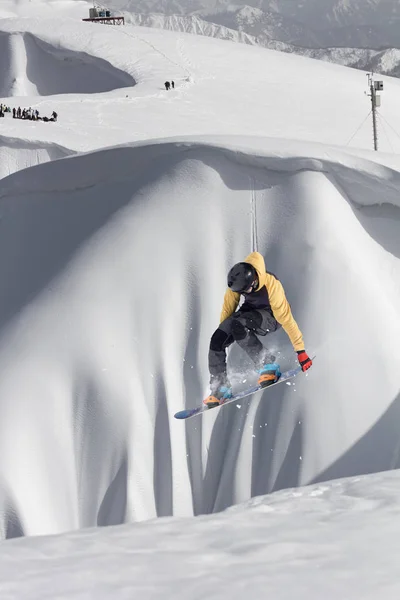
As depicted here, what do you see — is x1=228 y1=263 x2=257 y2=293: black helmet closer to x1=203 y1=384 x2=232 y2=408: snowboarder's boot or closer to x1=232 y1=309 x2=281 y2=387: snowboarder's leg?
x1=232 y1=309 x2=281 y2=387: snowboarder's leg

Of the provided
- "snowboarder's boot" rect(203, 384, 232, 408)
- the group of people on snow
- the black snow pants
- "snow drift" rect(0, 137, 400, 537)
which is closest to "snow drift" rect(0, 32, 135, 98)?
the group of people on snow

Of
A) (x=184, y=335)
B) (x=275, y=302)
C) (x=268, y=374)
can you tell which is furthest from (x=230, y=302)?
(x=184, y=335)

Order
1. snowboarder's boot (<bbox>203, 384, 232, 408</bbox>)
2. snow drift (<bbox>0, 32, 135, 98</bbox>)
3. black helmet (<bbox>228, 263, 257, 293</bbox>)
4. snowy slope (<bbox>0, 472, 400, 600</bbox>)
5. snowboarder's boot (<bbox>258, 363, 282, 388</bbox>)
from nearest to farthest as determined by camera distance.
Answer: snowy slope (<bbox>0, 472, 400, 600</bbox>)
black helmet (<bbox>228, 263, 257, 293</bbox>)
snowboarder's boot (<bbox>258, 363, 282, 388</bbox>)
snowboarder's boot (<bbox>203, 384, 232, 408</bbox>)
snow drift (<bbox>0, 32, 135, 98</bbox>)

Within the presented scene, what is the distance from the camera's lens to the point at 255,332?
30.5 ft

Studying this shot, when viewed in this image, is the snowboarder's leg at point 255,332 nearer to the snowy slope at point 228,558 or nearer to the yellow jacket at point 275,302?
the yellow jacket at point 275,302

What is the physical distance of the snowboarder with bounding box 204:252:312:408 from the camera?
30.0 ft

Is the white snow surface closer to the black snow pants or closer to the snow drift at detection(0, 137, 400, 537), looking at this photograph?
the snow drift at detection(0, 137, 400, 537)

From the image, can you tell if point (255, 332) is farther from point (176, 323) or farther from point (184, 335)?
point (176, 323)

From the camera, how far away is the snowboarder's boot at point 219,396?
9914 millimetres

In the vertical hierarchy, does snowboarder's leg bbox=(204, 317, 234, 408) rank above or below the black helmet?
below

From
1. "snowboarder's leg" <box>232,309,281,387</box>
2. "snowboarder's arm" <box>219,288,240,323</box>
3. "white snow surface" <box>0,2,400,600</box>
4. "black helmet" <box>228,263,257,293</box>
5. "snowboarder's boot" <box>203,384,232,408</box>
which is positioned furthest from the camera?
"white snow surface" <box>0,2,400,600</box>

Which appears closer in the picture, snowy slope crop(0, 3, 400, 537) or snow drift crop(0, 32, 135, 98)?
snowy slope crop(0, 3, 400, 537)

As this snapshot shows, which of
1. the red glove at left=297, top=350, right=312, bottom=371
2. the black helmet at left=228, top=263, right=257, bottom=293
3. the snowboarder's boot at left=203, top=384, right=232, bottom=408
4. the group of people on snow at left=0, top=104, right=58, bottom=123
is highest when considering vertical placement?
the group of people on snow at left=0, top=104, right=58, bottom=123

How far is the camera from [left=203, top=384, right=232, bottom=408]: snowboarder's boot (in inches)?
390
